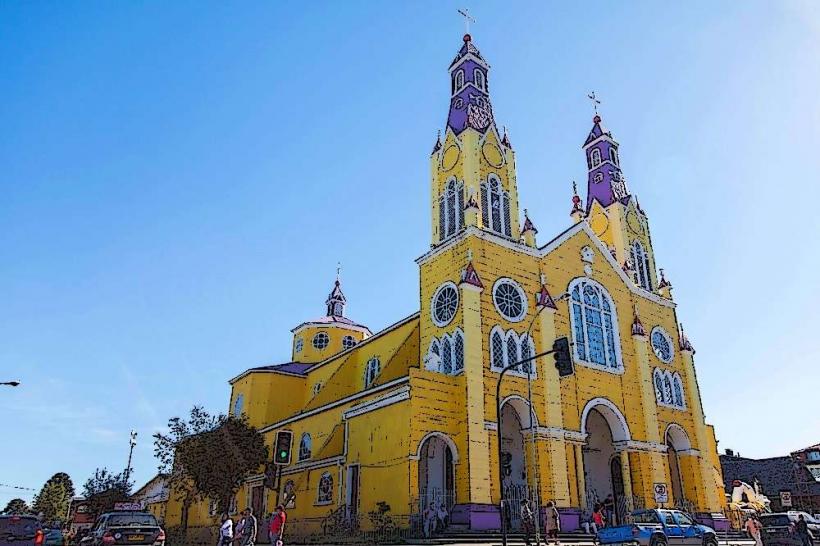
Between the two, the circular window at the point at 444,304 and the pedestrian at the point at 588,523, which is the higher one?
the circular window at the point at 444,304

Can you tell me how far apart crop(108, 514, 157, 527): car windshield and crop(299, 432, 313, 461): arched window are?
1846 centimetres

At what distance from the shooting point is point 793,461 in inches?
2189

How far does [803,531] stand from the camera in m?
24.0

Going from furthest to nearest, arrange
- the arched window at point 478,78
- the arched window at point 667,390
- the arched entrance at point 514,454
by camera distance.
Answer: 1. the arched window at point 478,78
2. the arched window at point 667,390
3. the arched entrance at point 514,454

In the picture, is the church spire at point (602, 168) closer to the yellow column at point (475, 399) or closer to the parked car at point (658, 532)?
the yellow column at point (475, 399)

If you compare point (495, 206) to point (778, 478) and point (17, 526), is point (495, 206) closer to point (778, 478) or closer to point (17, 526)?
point (17, 526)

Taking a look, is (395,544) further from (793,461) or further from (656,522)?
(793,461)

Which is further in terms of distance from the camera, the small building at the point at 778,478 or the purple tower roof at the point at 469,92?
the small building at the point at 778,478

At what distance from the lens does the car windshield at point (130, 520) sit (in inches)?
720

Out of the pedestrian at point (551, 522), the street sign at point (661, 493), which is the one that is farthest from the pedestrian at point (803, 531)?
the pedestrian at point (551, 522)

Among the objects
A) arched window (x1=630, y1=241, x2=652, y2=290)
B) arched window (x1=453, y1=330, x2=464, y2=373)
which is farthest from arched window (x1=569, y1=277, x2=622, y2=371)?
arched window (x1=453, y1=330, x2=464, y2=373)

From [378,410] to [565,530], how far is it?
960cm

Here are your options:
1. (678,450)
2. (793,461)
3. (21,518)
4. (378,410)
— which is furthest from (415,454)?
(793,461)

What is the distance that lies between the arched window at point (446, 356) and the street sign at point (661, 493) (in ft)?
42.3
